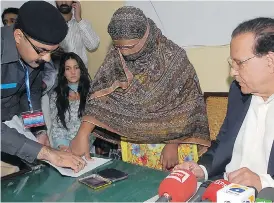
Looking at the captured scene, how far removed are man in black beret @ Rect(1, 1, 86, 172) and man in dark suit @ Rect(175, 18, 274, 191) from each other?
664 mm

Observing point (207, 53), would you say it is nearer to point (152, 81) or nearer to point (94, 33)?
point (152, 81)

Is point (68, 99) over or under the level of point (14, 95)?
under

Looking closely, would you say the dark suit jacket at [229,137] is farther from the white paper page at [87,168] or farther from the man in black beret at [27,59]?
the man in black beret at [27,59]

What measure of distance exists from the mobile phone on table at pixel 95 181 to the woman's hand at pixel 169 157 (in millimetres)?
687

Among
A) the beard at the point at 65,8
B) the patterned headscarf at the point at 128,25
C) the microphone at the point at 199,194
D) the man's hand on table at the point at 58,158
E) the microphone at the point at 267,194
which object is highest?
the beard at the point at 65,8

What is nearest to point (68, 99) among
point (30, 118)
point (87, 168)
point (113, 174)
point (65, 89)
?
point (65, 89)

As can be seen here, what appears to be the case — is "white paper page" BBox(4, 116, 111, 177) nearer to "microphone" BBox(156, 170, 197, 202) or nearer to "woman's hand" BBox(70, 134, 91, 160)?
"woman's hand" BBox(70, 134, 91, 160)

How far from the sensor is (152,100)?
237 centimetres

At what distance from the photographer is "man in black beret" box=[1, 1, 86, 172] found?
69.8 inches

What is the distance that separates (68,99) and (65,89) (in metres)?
0.09

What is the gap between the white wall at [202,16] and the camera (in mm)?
2779

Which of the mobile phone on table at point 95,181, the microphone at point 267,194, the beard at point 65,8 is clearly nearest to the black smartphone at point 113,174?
the mobile phone on table at point 95,181

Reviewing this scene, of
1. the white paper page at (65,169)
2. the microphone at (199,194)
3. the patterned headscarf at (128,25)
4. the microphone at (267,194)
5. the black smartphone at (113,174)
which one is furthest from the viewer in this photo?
the patterned headscarf at (128,25)

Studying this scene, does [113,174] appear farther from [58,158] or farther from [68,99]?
[68,99]
